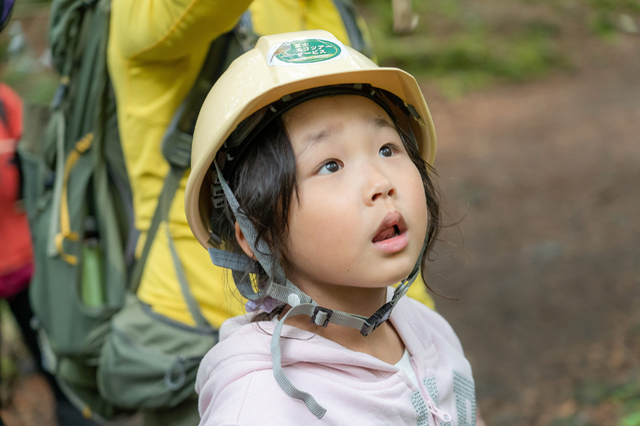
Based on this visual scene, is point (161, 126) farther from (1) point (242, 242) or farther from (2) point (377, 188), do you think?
(2) point (377, 188)

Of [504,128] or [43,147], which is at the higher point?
[43,147]

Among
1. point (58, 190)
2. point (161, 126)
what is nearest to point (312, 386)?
point (161, 126)

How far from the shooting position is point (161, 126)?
240cm

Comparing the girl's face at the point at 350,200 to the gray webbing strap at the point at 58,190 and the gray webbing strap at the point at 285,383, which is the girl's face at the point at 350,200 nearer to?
the gray webbing strap at the point at 285,383

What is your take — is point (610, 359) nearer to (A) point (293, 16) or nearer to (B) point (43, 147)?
(A) point (293, 16)

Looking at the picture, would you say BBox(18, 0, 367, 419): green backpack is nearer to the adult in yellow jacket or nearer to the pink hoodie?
the adult in yellow jacket

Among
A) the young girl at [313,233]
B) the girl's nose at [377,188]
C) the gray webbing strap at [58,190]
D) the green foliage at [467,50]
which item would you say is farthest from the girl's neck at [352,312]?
the green foliage at [467,50]

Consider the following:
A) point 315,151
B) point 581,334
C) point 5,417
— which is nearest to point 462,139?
point 581,334

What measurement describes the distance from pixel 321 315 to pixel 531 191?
20.9 ft

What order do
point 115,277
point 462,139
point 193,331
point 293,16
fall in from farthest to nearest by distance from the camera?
point 462,139 → point 115,277 → point 293,16 → point 193,331

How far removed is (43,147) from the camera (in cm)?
320

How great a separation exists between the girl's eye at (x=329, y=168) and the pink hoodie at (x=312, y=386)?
0.37 m

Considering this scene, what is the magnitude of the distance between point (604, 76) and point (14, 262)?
9.87m

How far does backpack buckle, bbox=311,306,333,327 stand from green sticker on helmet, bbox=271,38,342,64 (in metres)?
0.56
